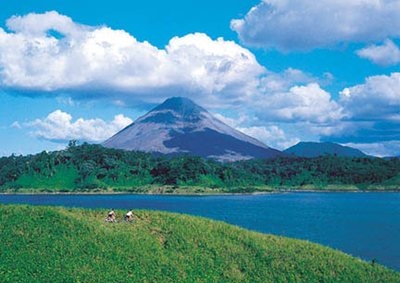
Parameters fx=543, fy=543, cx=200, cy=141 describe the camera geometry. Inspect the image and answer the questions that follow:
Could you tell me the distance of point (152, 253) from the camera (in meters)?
23.0

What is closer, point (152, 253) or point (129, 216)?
point (152, 253)

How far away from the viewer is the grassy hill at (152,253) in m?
21.3

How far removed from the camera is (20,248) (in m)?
22.2

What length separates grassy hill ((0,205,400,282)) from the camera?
21312 millimetres

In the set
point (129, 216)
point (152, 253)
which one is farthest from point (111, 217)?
point (152, 253)

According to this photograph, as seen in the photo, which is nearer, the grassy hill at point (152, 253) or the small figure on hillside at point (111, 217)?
the grassy hill at point (152, 253)

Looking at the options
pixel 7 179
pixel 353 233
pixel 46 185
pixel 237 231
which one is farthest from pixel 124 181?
pixel 237 231

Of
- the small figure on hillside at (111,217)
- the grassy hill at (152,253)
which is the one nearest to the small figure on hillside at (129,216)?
the grassy hill at (152,253)

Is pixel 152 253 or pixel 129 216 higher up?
pixel 129 216

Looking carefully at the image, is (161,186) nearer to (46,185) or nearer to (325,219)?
(46,185)

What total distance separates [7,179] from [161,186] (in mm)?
56010

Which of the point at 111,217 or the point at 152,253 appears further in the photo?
the point at 111,217

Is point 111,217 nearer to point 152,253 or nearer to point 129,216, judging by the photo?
point 129,216

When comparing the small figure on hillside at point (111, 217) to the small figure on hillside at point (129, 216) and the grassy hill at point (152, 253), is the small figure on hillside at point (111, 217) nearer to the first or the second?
the grassy hill at point (152, 253)
